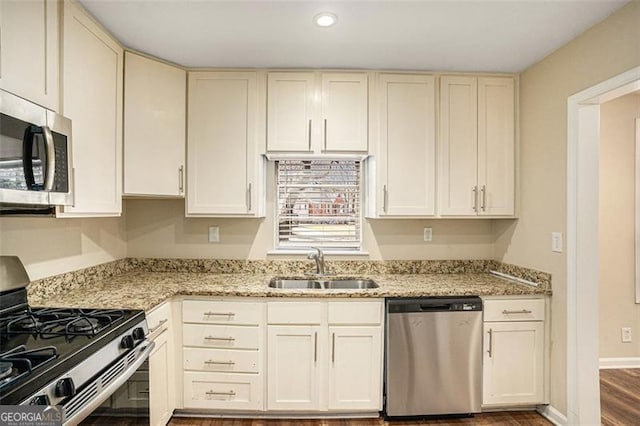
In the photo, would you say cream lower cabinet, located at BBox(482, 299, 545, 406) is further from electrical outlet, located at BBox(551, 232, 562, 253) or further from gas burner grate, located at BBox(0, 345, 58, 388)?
gas burner grate, located at BBox(0, 345, 58, 388)

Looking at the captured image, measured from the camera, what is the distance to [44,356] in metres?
1.16

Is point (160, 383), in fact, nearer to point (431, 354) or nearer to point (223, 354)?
point (223, 354)

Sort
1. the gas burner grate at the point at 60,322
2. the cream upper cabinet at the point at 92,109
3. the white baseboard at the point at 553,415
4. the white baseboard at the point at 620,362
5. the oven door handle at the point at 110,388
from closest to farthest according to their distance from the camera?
1. the oven door handle at the point at 110,388
2. the gas burner grate at the point at 60,322
3. the cream upper cabinet at the point at 92,109
4. the white baseboard at the point at 553,415
5. the white baseboard at the point at 620,362

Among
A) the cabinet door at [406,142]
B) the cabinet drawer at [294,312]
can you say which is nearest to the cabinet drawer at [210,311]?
the cabinet drawer at [294,312]

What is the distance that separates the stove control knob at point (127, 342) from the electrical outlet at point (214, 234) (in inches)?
52.0

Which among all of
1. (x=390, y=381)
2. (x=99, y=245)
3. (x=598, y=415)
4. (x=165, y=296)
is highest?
(x=99, y=245)

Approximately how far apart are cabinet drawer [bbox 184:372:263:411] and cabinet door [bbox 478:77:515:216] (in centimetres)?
203

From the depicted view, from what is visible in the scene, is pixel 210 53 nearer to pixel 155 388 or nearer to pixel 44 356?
pixel 44 356

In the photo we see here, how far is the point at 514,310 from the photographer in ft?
7.47

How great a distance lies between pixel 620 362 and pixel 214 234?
3.68m

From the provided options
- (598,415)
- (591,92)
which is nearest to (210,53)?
(591,92)

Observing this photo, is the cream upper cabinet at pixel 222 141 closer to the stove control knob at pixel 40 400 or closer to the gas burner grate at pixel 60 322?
the gas burner grate at pixel 60 322

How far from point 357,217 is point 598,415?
6.52ft

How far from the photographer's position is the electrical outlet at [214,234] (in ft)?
9.21
